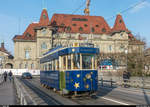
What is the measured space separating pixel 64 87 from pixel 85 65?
6.09ft

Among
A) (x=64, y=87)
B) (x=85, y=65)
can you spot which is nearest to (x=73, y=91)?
(x=64, y=87)

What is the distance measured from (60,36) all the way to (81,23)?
10461 mm

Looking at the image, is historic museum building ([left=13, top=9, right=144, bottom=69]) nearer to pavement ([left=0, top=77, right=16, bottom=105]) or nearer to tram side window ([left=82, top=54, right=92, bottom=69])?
pavement ([left=0, top=77, right=16, bottom=105])

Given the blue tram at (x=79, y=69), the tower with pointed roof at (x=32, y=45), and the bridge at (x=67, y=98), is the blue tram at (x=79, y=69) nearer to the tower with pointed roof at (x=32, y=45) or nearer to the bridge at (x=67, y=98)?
the bridge at (x=67, y=98)

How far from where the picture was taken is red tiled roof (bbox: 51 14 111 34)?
72438 millimetres

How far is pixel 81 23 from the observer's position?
7450 centimetres

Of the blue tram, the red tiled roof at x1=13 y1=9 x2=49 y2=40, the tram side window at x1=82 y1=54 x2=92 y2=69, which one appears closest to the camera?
the blue tram

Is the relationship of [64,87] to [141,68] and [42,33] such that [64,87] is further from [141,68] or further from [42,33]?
[42,33]

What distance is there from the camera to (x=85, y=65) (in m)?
13.6

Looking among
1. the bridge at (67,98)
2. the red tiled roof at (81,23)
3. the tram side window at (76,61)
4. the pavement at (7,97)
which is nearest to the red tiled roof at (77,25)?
the red tiled roof at (81,23)

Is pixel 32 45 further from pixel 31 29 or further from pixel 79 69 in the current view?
pixel 79 69

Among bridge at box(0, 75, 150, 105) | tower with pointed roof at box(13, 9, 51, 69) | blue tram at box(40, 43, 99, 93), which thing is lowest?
bridge at box(0, 75, 150, 105)

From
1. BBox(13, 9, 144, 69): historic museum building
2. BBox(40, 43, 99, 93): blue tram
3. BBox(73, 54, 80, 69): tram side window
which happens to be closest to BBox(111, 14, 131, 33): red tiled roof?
BBox(13, 9, 144, 69): historic museum building

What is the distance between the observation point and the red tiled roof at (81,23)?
72438 mm
